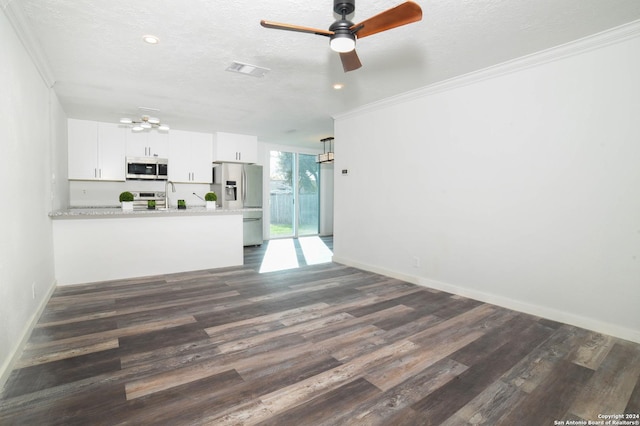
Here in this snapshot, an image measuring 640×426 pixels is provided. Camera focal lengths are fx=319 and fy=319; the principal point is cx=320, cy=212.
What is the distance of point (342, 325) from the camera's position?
2.92 meters

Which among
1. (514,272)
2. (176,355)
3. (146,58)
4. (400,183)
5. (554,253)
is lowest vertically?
(176,355)

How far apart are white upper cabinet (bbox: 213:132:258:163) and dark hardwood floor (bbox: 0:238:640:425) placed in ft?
13.1

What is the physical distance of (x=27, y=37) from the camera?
8.64 feet

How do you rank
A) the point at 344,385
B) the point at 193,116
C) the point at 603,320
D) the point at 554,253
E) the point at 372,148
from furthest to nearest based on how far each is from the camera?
the point at 193,116 → the point at 372,148 → the point at 554,253 → the point at 603,320 → the point at 344,385

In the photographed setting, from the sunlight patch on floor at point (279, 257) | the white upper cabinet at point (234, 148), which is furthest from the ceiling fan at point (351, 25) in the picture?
the white upper cabinet at point (234, 148)

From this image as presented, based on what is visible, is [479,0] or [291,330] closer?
[479,0]

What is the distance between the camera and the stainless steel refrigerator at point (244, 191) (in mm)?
6953

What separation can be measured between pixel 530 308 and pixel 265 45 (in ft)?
11.9

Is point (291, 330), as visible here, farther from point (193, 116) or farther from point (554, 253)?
point (193, 116)

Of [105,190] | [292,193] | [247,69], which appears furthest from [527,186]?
[105,190]

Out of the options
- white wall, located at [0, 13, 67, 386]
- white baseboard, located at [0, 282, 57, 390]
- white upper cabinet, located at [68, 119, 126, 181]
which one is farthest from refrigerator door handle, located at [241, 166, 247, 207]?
white baseboard, located at [0, 282, 57, 390]

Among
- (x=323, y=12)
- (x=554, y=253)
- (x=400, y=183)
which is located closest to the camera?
(x=323, y=12)

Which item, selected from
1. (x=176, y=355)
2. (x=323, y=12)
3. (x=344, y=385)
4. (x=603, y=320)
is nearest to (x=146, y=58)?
(x=323, y=12)

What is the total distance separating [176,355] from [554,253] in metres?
3.44
